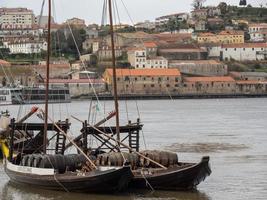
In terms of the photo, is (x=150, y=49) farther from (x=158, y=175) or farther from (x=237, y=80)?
(x=158, y=175)

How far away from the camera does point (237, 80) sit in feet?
527

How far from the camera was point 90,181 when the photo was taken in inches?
927

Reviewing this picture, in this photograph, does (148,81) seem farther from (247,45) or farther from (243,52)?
(247,45)

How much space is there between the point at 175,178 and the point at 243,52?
164m

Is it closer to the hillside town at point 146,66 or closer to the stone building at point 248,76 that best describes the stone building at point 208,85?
the hillside town at point 146,66

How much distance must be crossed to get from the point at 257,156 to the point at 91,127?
37.6ft

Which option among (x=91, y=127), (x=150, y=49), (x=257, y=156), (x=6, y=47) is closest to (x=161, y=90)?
(x=150, y=49)

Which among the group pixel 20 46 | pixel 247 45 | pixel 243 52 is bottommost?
pixel 243 52

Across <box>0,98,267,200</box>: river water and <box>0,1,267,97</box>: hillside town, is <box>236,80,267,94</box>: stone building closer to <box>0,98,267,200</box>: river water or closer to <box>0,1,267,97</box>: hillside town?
<box>0,1,267,97</box>: hillside town

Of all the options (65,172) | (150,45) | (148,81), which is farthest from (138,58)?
(65,172)

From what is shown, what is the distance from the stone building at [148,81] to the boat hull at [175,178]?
4770 inches

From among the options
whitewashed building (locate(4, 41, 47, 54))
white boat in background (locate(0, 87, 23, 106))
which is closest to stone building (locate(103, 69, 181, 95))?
white boat in background (locate(0, 87, 23, 106))

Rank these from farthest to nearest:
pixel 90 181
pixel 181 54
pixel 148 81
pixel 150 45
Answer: pixel 150 45, pixel 181 54, pixel 148 81, pixel 90 181

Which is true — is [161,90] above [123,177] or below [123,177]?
below
